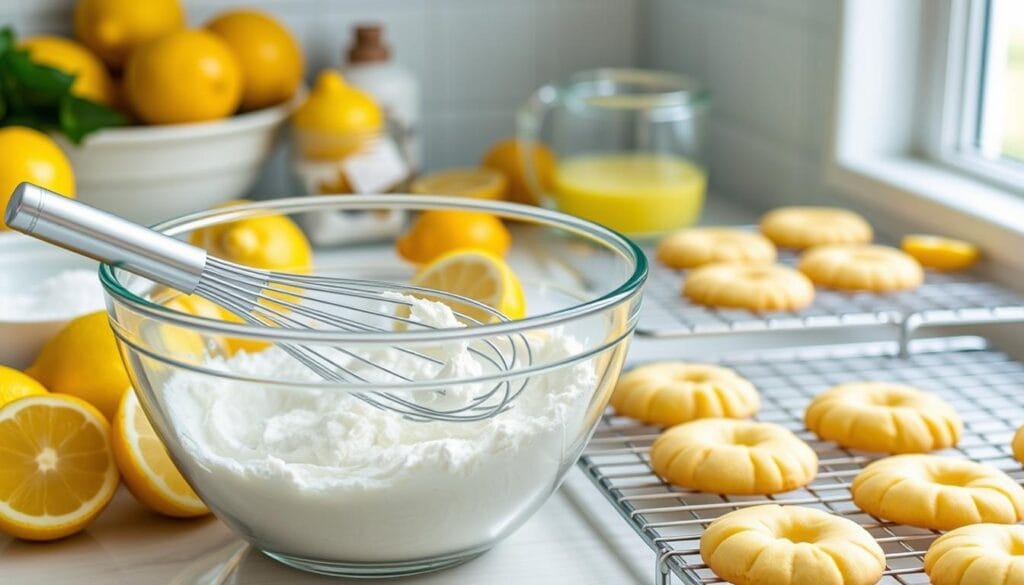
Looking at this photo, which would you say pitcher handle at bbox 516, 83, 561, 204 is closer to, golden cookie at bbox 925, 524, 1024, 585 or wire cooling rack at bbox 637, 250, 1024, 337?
wire cooling rack at bbox 637, 250, 1024, 337

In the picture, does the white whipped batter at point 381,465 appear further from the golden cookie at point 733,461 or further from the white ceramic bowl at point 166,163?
the white ceramic bowl at point 166,163

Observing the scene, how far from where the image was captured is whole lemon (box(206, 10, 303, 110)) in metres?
1.47

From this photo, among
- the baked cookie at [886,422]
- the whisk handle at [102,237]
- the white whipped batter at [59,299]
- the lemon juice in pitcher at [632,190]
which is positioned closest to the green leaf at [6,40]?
the white whipped batter at [59,299]

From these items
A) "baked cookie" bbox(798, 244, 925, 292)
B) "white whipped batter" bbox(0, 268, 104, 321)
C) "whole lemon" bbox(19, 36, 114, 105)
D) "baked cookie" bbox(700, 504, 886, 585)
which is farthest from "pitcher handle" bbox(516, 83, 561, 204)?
"baked cookie" bbox(700, 504, 886, 585)

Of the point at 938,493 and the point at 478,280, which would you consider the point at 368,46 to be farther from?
the point at 938,493

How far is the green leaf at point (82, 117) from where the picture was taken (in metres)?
1.33

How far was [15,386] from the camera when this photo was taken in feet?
2.69

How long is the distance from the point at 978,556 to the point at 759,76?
0.97 metres

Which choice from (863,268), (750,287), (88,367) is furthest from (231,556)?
(863,268)

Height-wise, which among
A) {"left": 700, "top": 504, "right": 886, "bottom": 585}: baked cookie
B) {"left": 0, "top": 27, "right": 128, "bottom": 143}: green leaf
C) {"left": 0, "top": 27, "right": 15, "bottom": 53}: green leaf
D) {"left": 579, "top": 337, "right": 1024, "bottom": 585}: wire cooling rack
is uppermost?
{"left": 0, "top": 27, "right": 15, "bottom": 53}: green leaf

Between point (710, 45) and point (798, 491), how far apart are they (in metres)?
0.96

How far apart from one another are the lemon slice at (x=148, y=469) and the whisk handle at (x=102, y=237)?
5.6 inches

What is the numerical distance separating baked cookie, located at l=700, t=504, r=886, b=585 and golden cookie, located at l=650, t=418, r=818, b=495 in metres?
0.07

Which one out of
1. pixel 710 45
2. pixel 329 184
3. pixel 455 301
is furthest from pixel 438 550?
pixel 710 45
